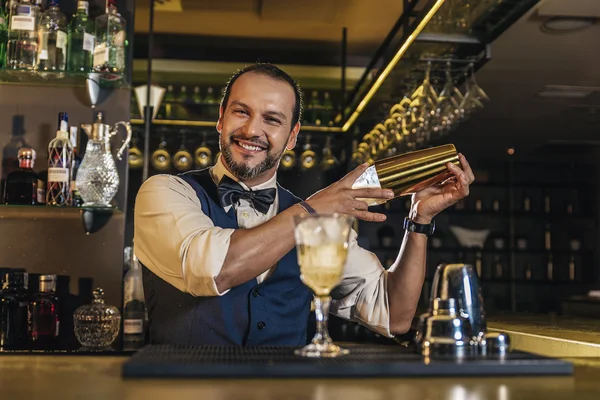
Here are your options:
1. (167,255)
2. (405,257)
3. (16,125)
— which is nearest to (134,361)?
(167,255)

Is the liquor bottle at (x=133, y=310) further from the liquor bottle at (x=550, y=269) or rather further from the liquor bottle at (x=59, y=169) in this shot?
the liquor bottle at (x=550, y=269)

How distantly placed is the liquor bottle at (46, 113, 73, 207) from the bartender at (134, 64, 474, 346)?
91cm

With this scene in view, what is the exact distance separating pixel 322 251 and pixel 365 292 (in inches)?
33.0

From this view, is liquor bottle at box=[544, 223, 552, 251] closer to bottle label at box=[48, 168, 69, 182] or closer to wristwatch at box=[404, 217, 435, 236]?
bottle label at box=[48, 168, 69, 182]

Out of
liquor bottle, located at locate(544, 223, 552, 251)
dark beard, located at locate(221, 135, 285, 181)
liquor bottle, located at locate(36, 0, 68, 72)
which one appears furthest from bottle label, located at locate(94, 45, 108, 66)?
liquor bottle, located at locate(544, 223, 552, 251)

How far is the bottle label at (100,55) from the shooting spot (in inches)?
102

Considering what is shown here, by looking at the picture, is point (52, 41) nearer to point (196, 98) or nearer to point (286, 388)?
point (286, 388)

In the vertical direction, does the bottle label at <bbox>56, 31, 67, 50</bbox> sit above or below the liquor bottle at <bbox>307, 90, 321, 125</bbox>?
below

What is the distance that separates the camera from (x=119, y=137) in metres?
2.66

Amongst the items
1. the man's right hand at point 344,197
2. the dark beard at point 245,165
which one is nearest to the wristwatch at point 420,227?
the man's right hand at point 344,197

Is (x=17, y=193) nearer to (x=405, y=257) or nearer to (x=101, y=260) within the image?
(x=101, y=260)

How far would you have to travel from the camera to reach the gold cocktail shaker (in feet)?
4.72

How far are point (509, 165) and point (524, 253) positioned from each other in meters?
1.11

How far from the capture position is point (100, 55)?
8.52 ft
